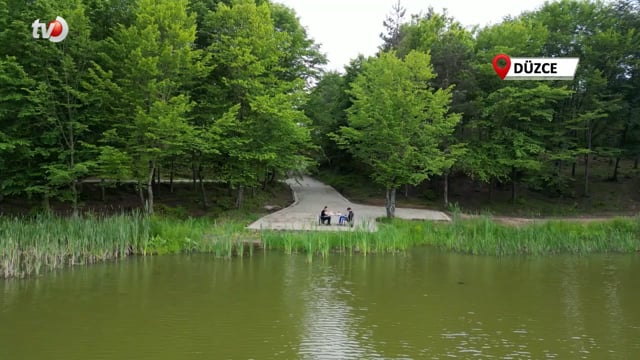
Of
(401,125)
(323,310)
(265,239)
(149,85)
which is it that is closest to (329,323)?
(323,310)

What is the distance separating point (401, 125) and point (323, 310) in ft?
47.1

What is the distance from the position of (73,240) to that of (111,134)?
314 inches

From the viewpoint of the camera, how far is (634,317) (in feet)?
30.2

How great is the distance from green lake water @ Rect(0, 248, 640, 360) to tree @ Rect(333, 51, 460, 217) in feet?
29.5

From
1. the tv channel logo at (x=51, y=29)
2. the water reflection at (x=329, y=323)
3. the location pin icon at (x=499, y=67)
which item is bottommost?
the water reflection at (x=329, y=323)

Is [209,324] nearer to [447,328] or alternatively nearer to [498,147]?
[447,328]

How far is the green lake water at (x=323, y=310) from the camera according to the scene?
7441 millimetres

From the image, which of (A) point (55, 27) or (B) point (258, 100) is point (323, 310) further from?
(A) point (55, 27)

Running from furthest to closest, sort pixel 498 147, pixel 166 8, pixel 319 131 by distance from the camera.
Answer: pixel 319 131 → pixel 498 147 → pixel 166 8

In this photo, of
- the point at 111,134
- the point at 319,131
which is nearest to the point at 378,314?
the point at 111,134

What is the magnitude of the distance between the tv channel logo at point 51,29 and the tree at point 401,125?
39.9ft

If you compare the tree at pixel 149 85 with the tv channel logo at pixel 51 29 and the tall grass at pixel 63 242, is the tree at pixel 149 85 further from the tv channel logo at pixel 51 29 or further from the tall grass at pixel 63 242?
the tall grass at pixel 63 242

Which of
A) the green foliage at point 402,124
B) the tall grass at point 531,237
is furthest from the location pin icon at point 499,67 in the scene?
the tall grass at point 531,237

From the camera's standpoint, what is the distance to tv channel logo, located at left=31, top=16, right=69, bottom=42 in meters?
19.9
